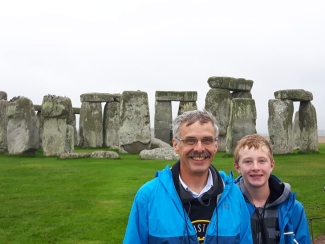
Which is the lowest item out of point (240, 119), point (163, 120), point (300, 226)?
point (163, 120)

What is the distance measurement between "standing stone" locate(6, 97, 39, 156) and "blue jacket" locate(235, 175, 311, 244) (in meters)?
15.4

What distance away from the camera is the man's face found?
9.44 feet

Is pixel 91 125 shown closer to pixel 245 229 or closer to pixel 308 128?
pixel 308 128

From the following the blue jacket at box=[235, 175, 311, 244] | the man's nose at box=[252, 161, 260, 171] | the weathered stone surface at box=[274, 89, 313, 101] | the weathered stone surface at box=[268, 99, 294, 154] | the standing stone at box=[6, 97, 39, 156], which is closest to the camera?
the blue jacket at box=[235, 175, 311, 244]

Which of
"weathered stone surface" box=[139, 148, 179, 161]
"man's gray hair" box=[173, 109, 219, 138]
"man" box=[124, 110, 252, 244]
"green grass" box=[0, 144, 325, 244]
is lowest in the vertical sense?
"weathered stone surface" box=[139, 148, 179, 161]

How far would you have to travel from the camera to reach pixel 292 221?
3.27 metres

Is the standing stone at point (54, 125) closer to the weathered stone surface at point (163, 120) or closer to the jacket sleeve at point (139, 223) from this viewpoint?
the weathered stone surface at point (163, 120)

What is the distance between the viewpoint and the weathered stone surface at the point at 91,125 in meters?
26.2

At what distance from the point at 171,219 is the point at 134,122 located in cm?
1778

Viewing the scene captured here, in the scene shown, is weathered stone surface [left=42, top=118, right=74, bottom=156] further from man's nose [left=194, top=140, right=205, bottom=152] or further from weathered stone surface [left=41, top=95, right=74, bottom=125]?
man's nose [left=194, top=140, right=205, bottom=152]

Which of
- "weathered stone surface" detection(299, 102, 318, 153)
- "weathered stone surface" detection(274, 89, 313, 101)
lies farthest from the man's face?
"weathered stone surface" detection(299, 102, 318, 153)

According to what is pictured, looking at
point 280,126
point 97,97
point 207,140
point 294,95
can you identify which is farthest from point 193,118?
point 97,97

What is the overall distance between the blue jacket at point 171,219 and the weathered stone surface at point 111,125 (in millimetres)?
23638

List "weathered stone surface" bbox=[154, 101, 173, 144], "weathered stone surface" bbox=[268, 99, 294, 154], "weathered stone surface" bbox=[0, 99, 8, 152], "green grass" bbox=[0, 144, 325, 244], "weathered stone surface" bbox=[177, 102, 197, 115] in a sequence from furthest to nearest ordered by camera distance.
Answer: "weathered stone surface" bbox=[154, 101, 173, 144]
"weathered stone surface" bbox=[177, 102, 197, 115]
"weathered stone surface" bbox=[0, 99, 8, 152]
"weathered stone surface" bbox=[268, 99, 294, 154]
"green grass" bbox=[0, 144, 325, 244]
